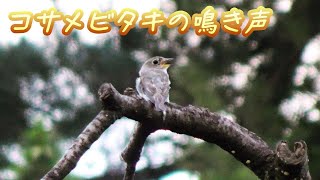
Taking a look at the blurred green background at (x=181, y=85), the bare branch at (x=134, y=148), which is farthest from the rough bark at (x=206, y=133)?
the blurred green background at (x=181, y=85)

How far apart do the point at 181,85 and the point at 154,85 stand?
2540mm

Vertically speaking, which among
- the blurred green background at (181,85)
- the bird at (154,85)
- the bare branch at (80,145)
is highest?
the blurred green background at (181,85)

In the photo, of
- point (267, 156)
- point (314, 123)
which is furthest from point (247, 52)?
point (267, 156)

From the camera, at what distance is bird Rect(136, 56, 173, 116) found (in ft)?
5.20

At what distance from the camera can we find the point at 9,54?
646 centimetres

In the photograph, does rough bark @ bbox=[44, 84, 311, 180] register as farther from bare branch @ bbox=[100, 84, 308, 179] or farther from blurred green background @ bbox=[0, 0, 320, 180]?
blurred green background @ bbox=[0, 0, 320, 180]

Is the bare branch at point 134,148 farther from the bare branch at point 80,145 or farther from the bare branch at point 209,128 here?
the bare branch at point 80,145

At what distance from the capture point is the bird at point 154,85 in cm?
158

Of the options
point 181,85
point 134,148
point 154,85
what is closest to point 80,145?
point 134,148

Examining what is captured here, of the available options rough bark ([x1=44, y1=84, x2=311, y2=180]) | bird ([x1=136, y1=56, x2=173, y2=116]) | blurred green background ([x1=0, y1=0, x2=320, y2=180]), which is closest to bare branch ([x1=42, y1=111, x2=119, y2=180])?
rough bark ([x1=44, y1=84, x2=311, y2=180])

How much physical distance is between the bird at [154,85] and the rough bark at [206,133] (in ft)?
0.08

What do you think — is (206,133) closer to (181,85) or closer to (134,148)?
(134,148)

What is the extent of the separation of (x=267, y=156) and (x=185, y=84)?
8.16 feet

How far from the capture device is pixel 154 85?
1.94 metres
